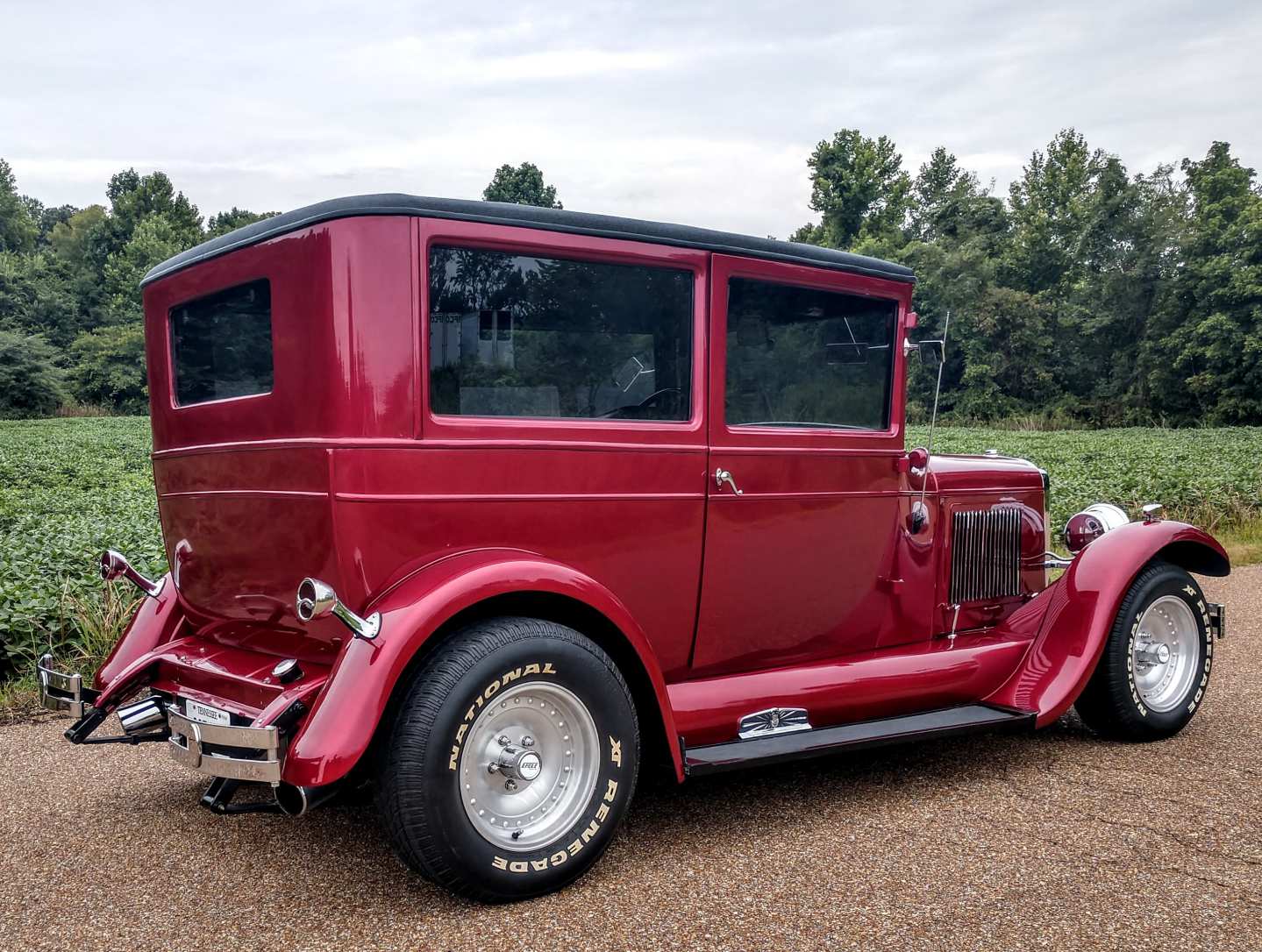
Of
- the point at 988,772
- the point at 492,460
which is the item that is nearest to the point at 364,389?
the point at 492,460

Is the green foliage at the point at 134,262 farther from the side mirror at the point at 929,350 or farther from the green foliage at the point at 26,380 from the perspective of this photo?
the side mirror at the point at 929,350

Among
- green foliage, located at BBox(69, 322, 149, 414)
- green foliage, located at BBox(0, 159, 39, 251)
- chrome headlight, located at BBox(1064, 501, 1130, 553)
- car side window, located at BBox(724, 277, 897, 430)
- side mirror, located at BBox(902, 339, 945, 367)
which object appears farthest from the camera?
green foliage, located at BBox(0, 159, 39, 251)

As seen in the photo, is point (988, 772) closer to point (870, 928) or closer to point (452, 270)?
point (870, 928)

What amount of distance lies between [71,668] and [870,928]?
14.8 feet

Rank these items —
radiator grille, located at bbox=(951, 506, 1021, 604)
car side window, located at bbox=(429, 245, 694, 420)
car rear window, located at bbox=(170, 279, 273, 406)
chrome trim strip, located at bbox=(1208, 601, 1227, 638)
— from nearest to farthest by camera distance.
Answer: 1. car side window, located at bbox=(429, 245, 694, 420)
2. car rear window, located at bbox=(170, 279, 273, 406)
3. radiator grille, located at bbox=(951, 506, 1021, 604)
4. chrome trim strip, located at bbox=(1208, 601, 1227, 638)

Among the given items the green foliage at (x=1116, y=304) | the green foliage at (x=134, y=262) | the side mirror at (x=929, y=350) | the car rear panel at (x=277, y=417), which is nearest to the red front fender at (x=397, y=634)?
the car rear panel at (x=277, y=417)

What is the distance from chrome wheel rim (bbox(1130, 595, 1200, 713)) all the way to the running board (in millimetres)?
894

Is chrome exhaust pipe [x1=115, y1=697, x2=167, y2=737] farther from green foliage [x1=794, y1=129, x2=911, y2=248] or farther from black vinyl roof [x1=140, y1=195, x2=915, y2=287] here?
green foliage [x1=794, y1=129, x2=911, y2=248]

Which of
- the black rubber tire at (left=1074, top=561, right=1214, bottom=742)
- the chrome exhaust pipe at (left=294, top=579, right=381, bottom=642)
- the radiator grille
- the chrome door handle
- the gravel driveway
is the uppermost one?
the chrome door handle

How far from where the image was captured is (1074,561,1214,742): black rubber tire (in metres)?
4.43

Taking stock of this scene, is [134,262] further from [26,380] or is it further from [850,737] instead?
[850,737]

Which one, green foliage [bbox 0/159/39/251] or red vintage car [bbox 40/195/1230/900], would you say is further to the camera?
green foliage [bbox 0/159/39/251]

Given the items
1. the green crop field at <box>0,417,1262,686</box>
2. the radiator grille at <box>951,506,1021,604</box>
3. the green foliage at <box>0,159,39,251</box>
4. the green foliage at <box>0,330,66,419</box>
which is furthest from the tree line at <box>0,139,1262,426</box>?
the radiator grille at <box>951,506,1021,604</box>

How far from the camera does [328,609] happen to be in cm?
277
